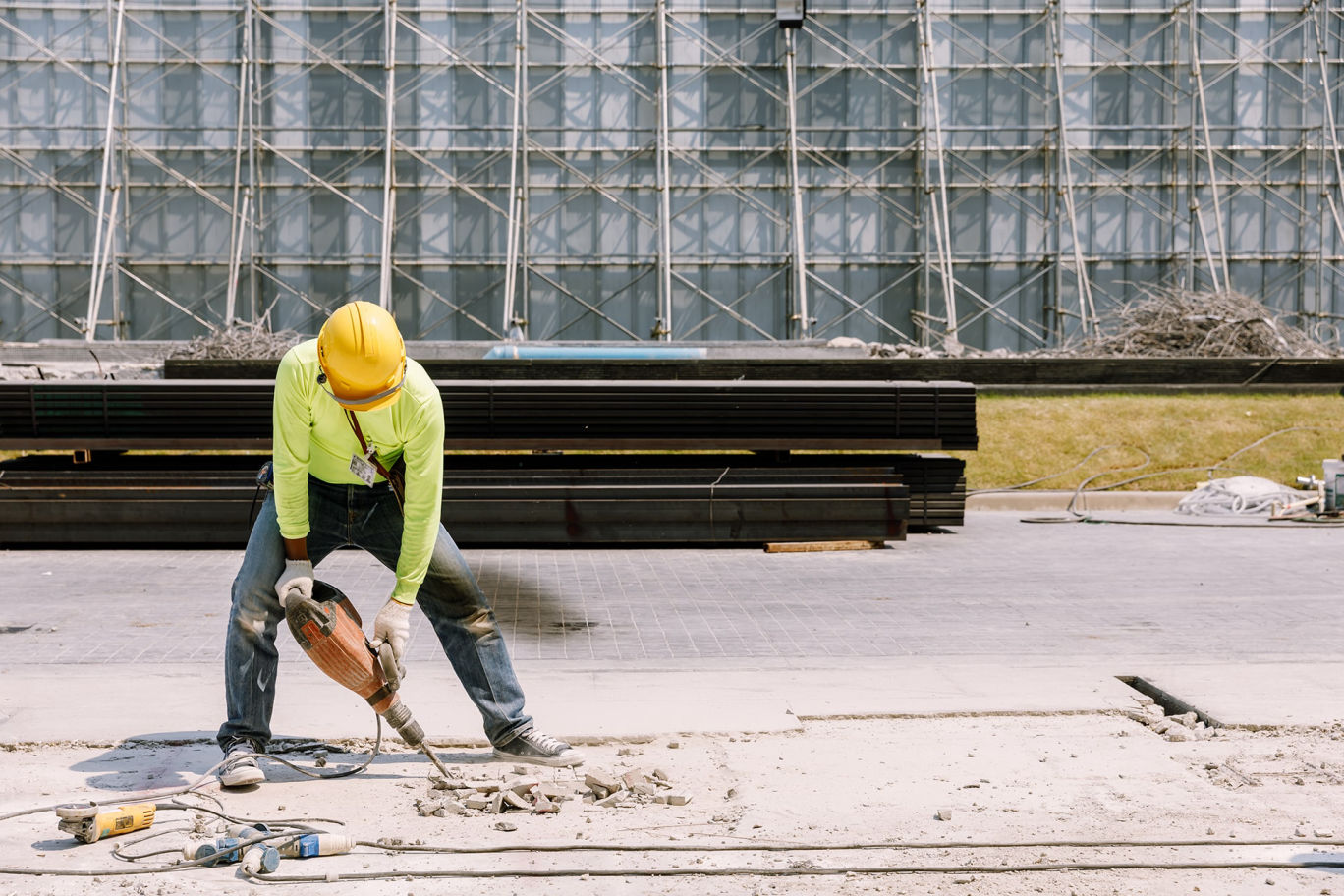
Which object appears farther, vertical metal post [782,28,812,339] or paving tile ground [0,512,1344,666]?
vertical metal post [782,28,812,339]

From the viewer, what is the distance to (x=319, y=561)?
15.8ft

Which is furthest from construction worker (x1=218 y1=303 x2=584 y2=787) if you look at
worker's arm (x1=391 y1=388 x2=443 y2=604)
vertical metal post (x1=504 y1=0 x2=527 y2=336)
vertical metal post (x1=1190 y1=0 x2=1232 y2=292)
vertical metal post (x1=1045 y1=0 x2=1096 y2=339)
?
vertical metal post (x1=1190 y1=0 x2=1232 y2=292)

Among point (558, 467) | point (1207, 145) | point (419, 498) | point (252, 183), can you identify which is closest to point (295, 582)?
point (419, 498)

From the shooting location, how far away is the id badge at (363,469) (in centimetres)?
451

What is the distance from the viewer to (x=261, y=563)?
4.63 m

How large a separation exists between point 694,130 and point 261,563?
23.5 meters

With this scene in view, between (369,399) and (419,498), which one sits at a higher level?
(369,399)

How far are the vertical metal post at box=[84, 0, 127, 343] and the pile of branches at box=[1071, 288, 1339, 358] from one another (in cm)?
1803

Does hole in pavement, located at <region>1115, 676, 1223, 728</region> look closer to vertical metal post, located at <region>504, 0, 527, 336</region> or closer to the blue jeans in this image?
the blue jeans

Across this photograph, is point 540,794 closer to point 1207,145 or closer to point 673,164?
point 673,164

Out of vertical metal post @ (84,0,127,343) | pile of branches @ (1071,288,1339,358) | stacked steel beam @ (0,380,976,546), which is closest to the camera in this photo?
stacked steel beam @ (0,380,976,546)

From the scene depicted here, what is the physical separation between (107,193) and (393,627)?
25185mm

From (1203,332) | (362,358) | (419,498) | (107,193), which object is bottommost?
(419,498)

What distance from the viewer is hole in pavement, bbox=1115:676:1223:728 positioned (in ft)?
18.6
